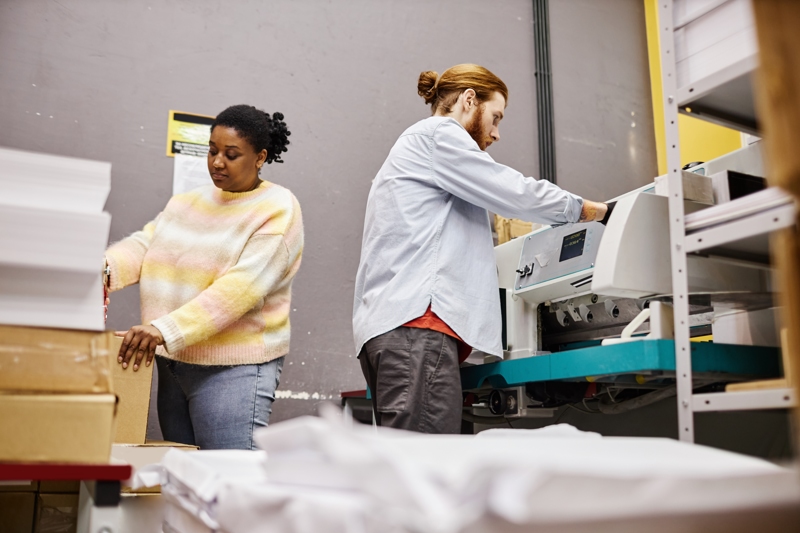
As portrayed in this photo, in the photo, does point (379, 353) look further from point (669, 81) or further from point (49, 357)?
point (49, 357)

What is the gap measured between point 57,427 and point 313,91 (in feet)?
9.11

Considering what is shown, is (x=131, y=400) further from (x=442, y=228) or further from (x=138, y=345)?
(x=442, y=228)

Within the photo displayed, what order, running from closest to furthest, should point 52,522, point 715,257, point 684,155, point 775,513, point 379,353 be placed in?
point 775,513
point 52,522
point 715,257
point 379,353
point 684,155

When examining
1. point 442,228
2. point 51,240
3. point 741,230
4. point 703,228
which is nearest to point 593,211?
point 442,228

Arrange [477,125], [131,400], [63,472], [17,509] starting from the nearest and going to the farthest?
[63,472]
[17,509]
[131,400]
[477,125]

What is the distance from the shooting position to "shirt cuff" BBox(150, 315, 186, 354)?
75.4 inches

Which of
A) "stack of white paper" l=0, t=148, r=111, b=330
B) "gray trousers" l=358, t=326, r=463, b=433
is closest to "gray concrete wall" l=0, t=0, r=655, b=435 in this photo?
"gray trousers" l=358, t=326, r=463, b=433

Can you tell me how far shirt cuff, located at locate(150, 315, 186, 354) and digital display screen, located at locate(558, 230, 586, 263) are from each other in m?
1.06

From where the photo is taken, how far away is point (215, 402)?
204cm

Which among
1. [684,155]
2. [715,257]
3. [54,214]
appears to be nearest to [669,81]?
[715,257]

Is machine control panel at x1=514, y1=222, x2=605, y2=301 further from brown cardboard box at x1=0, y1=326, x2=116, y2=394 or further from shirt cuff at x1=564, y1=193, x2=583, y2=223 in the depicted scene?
brown cardboard box at x1=0, y1=326, x2=116, y2=394

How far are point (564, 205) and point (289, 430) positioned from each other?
1.40m

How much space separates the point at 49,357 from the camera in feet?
3.01

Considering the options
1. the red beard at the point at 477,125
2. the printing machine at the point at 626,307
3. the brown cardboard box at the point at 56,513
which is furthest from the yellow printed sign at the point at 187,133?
Result: the brown cardboard box at the point at 56,513
